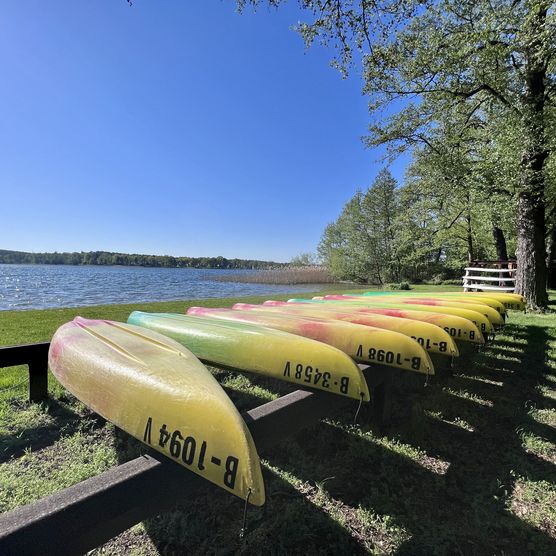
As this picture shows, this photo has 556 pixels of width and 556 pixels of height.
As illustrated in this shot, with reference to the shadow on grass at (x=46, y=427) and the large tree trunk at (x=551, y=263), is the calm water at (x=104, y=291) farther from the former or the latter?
the large tree trunk at (x=551, y=263)

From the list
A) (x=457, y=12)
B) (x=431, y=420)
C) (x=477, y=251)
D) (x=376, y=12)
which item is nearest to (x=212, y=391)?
(x=431, y=420)

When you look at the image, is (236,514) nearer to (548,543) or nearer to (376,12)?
(548,543)

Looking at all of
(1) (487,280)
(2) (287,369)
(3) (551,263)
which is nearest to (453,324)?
(2) (287,369)

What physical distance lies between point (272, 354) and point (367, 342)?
2.68 ft

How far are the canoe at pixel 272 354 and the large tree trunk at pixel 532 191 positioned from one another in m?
8.91

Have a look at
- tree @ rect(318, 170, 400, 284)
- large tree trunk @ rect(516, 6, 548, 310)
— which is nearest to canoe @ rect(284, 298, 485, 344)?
large tree trunk @ rect(516, 6, 548, 310)

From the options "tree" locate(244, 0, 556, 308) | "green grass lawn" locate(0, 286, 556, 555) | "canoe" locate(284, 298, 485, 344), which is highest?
"tree" locate(244, 0, 556, 308)

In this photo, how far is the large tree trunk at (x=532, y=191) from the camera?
837 centimetres

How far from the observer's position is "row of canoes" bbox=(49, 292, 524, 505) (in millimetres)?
1410

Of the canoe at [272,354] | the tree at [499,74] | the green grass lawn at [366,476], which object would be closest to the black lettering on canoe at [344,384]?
the canoe at [272,354]

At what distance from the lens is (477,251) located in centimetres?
2862

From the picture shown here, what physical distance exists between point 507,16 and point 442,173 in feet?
13.5

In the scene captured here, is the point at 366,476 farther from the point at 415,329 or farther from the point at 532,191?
the point at 532,191

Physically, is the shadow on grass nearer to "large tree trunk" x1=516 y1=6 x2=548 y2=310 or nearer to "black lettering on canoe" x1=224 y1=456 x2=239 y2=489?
"black lettering on canoe" x1=224 y1=456 x2=239 y2=489
